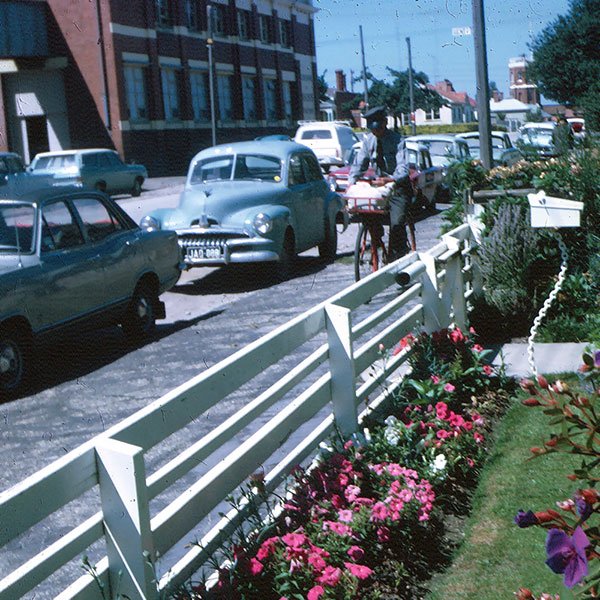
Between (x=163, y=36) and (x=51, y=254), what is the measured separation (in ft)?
125

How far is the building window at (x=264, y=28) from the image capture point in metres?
55.0

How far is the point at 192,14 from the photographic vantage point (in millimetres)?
47844

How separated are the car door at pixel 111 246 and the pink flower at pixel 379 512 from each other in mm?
Result: 5805

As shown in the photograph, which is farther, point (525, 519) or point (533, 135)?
point (533, 135)

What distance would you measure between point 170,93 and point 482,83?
3179 cm

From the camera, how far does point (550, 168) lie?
383 inches

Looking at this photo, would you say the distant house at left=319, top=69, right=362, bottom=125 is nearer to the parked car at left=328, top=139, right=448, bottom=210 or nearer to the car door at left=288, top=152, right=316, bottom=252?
the parked car at left=328, top=139, right=448, bottom=210

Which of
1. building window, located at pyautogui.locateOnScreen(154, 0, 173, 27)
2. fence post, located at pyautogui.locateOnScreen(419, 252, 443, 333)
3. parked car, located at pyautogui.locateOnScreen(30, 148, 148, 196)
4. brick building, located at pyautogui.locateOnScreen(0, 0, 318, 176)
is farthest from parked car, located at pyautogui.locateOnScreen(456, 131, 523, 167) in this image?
building window, located at pyautogui.locateOnScreen(154, 0, 173, 27)

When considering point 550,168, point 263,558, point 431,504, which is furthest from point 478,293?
point 263,558

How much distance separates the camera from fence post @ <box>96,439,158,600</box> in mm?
3160

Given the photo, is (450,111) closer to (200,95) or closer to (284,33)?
(284,33)

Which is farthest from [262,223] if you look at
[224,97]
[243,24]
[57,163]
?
[243,24]

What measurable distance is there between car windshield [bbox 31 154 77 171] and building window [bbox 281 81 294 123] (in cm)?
2819

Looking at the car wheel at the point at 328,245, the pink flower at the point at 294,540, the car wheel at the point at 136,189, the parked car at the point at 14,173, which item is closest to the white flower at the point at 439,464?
the pink flower at the point at 294,540
